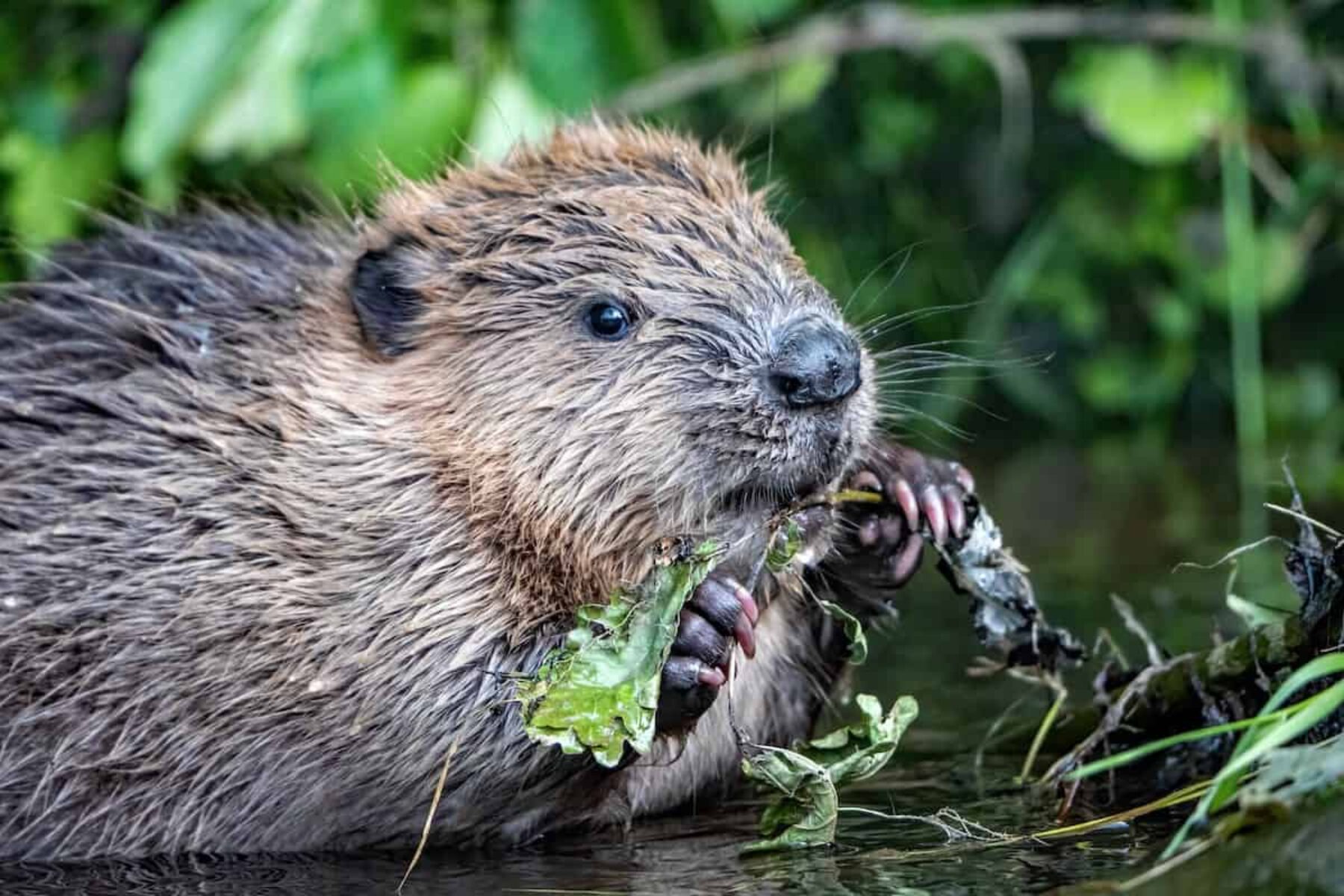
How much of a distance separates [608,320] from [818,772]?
661mm

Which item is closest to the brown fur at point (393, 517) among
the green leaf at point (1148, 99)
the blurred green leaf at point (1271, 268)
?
the green leaf at point (1148, 99)

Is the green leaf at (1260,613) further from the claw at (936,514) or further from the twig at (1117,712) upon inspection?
the claw at (936,514)

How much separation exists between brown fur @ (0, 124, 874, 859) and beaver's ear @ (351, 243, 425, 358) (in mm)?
12

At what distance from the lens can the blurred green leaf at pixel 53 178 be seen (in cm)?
474

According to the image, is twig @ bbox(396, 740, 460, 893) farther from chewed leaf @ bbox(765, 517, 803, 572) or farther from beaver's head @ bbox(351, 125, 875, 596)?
chewed leaf @ bbox(765, 517, 803, 572)

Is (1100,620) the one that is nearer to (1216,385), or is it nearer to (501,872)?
(501,872)

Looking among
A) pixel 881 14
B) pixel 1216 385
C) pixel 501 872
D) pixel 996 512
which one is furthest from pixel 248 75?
pixel 1216 385

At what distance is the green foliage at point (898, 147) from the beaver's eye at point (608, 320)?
115 centimetres

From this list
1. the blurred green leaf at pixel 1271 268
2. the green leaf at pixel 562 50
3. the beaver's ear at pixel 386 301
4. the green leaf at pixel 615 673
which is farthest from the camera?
the blurred green leaf at pixel 1271 268

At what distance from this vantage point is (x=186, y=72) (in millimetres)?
4391

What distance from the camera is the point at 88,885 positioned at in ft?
8.08

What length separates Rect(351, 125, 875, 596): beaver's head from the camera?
2.45 meters

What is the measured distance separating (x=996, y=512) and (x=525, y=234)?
8.85 ft

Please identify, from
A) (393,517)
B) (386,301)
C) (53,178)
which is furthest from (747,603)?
(53,178)
